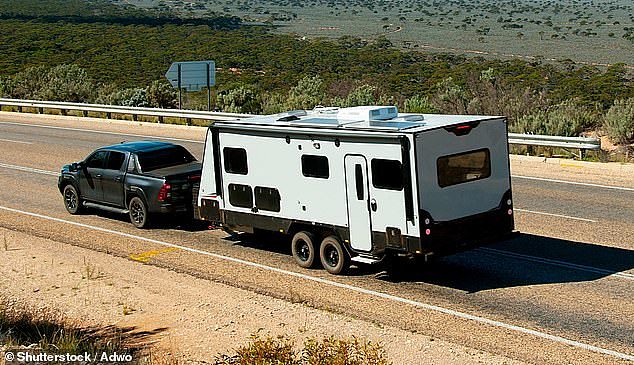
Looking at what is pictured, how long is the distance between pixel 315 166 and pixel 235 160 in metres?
1.79

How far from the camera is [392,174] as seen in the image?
13.5 meters

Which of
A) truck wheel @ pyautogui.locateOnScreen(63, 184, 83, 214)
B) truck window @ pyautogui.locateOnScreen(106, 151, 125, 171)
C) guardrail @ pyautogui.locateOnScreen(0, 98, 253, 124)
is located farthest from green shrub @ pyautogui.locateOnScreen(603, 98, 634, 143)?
truck wheel @ pyautogui.locateOnScreen(63, 184, 83, 214)

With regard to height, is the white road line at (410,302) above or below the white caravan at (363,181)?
below

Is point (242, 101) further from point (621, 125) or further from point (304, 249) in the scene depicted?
point (304, 249)

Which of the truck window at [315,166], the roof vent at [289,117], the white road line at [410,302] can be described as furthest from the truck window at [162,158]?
the truck window at [315,166]

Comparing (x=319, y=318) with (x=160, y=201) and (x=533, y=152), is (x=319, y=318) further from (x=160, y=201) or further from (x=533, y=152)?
(x=533, y=152)

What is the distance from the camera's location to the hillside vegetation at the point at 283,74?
33531 mm

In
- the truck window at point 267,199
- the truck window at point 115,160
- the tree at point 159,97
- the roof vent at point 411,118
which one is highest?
the tree at point 159,97

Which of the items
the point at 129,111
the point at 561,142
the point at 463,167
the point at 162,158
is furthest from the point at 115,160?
the point at 129,111

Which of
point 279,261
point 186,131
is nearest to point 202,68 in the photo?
point 186,131

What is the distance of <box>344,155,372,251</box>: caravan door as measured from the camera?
13938mm

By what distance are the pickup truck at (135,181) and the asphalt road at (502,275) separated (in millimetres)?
379

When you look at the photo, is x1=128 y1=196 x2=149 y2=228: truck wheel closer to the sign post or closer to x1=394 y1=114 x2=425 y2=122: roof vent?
x1=394 y1=114 x2=425 y2=122: roof vent

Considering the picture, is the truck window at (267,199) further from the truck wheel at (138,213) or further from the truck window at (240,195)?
the truck wheel at (138,213)
